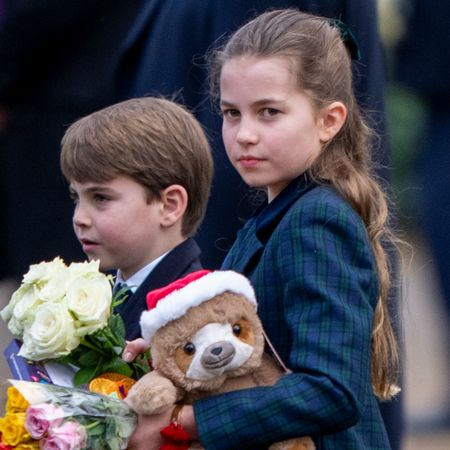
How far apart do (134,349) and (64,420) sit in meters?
0.27

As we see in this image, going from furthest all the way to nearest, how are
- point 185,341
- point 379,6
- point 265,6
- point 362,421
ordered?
point 379,6 < point 265,6 < point 362,421 < point 185,341

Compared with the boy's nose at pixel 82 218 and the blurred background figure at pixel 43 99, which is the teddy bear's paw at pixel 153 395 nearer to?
the boy's nose at pixel 82 218

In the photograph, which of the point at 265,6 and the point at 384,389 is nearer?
the point at 384,389

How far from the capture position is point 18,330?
3000mm

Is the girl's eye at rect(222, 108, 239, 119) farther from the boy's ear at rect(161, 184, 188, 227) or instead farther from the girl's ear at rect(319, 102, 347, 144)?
the boy's ear at rect(161, 184, 188, 227)

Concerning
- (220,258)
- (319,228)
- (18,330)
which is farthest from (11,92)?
(319,228)

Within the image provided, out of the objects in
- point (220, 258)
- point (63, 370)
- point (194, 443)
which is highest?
point (220, 258)

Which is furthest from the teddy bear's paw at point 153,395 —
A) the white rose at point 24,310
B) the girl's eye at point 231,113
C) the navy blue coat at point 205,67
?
the navy blue coat at point 205,67

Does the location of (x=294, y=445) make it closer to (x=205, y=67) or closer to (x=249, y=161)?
(x=249, y=161)

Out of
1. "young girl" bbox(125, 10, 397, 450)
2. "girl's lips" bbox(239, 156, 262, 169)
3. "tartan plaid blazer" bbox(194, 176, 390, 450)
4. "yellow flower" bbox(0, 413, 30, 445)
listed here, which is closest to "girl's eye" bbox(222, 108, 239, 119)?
"young girl" bbox(125, 10, 397, 450)

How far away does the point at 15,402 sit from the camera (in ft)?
9.12

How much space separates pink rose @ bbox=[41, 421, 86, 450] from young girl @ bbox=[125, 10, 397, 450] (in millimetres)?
114

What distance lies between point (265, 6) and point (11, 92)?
3.33 ft

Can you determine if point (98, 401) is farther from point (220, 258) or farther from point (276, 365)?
point (220, 258)
